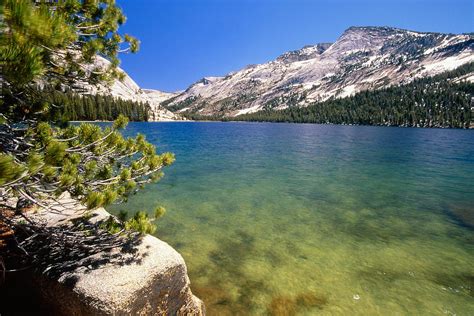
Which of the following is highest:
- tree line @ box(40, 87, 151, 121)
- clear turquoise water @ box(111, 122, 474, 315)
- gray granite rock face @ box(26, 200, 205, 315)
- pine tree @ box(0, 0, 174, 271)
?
tree line @ box(40, 87, 151, 121)

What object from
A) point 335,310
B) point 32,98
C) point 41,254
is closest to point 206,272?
point 335,310

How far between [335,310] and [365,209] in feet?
38.9

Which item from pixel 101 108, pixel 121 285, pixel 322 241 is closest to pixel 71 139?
pixel 121 285

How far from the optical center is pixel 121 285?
6.35 m

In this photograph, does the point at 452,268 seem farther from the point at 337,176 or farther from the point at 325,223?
the point at 337,176

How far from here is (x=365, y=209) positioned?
19.9m

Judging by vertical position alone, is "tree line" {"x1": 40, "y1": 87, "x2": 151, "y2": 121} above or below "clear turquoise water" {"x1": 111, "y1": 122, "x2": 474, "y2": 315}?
above

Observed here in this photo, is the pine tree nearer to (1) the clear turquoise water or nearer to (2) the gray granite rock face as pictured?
(2) the gray granite rock face

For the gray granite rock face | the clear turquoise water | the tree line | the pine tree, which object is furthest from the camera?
the tree line

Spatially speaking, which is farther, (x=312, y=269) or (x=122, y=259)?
(x=312, y=269)

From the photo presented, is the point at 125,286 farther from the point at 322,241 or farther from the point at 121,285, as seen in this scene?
the point at 322,241

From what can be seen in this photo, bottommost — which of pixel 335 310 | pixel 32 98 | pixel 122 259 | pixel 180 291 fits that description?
pixel 335 310

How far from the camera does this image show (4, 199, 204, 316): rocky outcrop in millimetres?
6176

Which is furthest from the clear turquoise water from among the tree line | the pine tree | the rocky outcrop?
the tree line
